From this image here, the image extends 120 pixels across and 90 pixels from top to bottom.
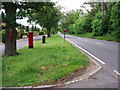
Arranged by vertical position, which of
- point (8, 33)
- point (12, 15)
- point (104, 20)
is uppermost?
point (104, 20)

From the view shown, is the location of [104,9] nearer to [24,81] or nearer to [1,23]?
[1,23]

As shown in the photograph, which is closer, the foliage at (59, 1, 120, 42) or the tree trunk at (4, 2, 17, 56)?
the tree trunk at (4, 2, 17, 56)

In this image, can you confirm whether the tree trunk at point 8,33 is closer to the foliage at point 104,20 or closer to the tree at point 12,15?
the tree at point 12,15

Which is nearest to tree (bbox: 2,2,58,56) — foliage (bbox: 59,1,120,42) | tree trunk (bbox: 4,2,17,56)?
tree trunk (bbox: 4,2,17,56)

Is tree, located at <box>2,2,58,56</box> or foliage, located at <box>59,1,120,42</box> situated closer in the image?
tree, located at <box>2,2,58,56</box>

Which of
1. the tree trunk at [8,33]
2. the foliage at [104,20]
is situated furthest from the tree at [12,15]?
the foliage at [104,20]

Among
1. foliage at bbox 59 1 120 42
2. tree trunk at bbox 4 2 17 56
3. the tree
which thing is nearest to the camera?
the tree

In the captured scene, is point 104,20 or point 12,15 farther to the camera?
point 104,20

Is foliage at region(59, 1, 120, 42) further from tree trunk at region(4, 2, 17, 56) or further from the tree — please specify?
tree trunk at region(4, 2, 17, 56)

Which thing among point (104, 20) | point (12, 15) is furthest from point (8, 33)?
point (104, 20)

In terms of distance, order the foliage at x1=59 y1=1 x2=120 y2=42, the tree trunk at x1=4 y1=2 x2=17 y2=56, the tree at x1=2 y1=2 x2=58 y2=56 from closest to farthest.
A: 1. the tree at x1=2 y1=2 x2=58 y2=56
2. the tree trunk at x1=4 y1=2 x2=17 y2=56
3. the foliage at x1=59 y1=1 x2=120 y2=42

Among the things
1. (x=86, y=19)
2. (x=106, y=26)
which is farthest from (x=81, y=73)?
(x=86, y=19)

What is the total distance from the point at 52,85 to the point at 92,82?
1338 millimetres

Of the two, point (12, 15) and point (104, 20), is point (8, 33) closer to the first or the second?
point (12, 15)
